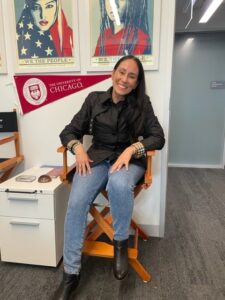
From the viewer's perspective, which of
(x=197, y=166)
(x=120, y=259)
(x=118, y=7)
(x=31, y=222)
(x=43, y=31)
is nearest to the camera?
(x=120, y=259)

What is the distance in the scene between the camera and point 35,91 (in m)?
1.98

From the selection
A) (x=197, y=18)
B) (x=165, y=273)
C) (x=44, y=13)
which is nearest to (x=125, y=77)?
(x=44, y=13)

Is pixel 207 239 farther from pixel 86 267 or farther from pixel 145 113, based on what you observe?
pixel 145 113

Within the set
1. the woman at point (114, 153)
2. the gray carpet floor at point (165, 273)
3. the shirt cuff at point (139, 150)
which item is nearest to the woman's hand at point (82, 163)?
the woman at point (114, 153)

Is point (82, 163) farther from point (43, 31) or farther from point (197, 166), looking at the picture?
point (197, 166)

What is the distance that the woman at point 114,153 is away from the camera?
1.34 metres

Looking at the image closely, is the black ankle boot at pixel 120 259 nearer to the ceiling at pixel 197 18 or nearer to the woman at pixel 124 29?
the woman at pixel 124 29

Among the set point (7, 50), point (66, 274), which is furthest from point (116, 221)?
point (7, 50)

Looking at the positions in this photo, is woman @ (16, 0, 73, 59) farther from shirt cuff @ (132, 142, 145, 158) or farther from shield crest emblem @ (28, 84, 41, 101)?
shirt cuff @ (132, 142, 145, 158)

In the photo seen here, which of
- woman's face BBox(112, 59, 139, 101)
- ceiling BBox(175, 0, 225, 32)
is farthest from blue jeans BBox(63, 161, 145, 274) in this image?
ceiling BBox(175, 0, 225, 32)

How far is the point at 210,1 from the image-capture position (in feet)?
10.1

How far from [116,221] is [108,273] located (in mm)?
503

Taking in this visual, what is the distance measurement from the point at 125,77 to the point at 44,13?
86 centimetres

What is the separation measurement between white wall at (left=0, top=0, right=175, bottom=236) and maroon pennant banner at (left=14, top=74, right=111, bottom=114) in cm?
4
